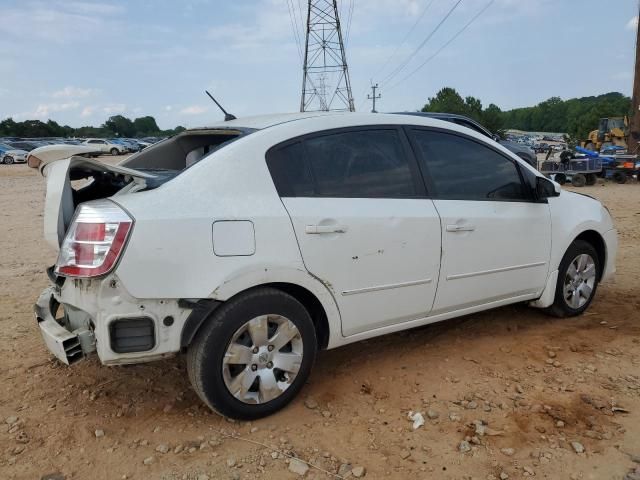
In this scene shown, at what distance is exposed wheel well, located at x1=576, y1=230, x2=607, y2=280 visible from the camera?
4422 mm

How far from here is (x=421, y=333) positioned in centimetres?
→ 418

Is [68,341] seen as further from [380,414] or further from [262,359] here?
[380,414]

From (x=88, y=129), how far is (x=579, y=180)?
9986 centimetres

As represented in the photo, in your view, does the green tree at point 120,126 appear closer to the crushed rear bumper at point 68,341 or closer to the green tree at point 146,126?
the green tree at point 146,126

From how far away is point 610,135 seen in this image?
2644 centimetres

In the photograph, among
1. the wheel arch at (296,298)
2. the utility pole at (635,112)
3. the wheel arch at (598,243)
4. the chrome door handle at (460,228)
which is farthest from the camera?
the utility pole at (635,112)

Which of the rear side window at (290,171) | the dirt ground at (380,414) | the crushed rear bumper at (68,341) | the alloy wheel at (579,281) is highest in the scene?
the rear side window at (290,171)

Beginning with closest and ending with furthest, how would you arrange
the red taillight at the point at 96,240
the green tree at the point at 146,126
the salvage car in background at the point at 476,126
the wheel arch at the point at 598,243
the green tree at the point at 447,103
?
the red taillight at the point at 96,240, the wheel arch at the point at 598,243, the salvage car in background at the point at 476,126, the green tree at the point at 447,103, the green tree at the point at 146,126

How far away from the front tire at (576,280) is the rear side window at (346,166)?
67.0 inches

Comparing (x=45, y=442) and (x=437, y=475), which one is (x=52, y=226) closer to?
(x=45, y=442)

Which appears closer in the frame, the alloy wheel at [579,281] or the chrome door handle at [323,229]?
the chrome door handle at [323,229]

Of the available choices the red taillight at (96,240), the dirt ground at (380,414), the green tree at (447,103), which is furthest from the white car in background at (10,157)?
the green tree at (447,103)

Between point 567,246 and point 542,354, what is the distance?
3.09ft

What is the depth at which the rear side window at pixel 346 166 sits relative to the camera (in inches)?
118
